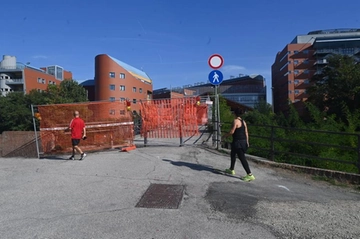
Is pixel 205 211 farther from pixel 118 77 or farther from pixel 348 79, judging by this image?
pixel 118 77

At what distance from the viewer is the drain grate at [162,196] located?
538 centimetres

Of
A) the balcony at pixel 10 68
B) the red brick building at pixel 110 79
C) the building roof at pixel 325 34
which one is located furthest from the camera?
the building roof at pixel 325 34

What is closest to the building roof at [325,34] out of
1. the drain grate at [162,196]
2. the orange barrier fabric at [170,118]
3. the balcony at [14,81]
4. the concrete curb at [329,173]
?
the balcony at [14,81]

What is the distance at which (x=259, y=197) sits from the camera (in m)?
5.89

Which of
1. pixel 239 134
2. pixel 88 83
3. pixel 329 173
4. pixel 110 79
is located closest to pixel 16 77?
pixel 110 79

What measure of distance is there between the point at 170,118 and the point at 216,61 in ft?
9.40

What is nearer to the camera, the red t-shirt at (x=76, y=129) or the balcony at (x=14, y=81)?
the red t-shirt at (x=76, y=129)

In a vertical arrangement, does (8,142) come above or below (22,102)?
below

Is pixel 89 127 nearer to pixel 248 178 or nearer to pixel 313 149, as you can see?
pixel 248 178

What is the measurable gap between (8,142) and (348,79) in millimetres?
44518

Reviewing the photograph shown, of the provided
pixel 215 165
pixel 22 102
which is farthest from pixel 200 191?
pixel 22 102

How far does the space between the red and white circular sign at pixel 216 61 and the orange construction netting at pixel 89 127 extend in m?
3.75

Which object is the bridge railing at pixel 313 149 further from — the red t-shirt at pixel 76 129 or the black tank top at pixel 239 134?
the red t-shirt at pixel 76 129

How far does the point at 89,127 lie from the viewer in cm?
1149
